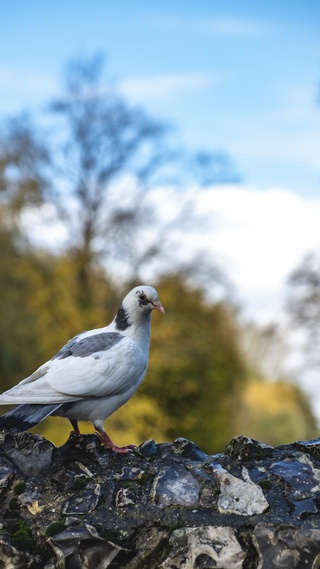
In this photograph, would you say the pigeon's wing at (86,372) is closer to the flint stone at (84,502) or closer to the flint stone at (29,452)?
the flint stone at (29,452)

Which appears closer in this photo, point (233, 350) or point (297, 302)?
point (297, 302)

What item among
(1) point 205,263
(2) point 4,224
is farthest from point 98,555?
(2) point 4,224

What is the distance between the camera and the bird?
353 centimetres

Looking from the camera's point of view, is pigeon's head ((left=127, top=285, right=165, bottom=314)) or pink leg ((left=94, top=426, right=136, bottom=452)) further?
pigeon's head ((left=127, top=285, right=165, bottom=314))

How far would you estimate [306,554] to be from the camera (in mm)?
2836

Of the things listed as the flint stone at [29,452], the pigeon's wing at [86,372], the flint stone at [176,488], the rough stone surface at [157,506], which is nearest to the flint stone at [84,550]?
the rough stone surface at [157,506]

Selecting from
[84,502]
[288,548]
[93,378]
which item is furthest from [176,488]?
[93,378]

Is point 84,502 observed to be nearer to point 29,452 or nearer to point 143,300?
point 29,452

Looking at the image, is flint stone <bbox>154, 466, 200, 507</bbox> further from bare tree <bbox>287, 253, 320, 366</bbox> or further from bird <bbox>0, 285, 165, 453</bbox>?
bare tree <bbox>287, 253, 320, 366</bbox>

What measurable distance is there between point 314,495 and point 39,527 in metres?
1.12

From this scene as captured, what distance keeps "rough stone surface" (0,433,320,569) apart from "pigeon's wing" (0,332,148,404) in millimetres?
295

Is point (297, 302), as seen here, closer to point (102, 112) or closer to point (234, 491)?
point (102, 112)

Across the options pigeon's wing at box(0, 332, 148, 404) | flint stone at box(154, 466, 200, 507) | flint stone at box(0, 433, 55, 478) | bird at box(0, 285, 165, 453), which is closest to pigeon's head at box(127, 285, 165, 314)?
→ bird at box(0, 285, 165, 453)

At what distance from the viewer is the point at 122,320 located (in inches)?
169
